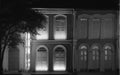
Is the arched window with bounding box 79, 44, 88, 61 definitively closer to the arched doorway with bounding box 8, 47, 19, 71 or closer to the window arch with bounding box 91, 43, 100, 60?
the window arch with bounding box 91, 43, 100, 60

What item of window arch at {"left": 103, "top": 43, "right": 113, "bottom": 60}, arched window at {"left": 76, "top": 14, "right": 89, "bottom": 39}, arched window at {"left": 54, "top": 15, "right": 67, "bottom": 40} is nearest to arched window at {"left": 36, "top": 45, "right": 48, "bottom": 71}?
arched window at {"left": 54, "top": 15, "right": 67, "bottom": 40}

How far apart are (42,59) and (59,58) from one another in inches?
74.5

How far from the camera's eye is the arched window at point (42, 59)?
23797 millimetres

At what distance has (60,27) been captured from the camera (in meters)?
24.1

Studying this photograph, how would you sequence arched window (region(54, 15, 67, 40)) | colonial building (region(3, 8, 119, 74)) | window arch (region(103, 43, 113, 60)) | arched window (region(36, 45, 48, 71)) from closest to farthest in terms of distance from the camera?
1. colonial building (region(3, 8, 119, 74))
2. arched window (region(36, 45, 48, 71))
3. arched window (region(54, 15, 67, 40))
4. window arch (region(103, 43, 113, 60))

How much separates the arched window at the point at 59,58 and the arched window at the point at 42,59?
1.00m

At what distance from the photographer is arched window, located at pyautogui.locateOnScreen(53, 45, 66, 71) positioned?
78.1ft

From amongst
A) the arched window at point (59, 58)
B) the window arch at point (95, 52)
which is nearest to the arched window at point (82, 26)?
the window arch at point (95, 52)

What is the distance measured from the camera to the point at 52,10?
23.8 meters

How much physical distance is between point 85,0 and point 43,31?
261 inches

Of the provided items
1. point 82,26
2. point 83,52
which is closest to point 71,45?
point 83,52

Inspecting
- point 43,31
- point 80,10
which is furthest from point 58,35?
point 80,10

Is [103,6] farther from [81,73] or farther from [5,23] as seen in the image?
[5,23]

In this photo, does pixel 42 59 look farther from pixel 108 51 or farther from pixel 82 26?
pixel 108 51
